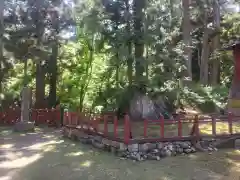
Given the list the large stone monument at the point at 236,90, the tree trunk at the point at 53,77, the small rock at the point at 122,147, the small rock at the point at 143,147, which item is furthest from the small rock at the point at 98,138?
the tree trunk at the point at 53,77

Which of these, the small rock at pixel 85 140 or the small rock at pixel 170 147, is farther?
the small rock at pixel 85 140

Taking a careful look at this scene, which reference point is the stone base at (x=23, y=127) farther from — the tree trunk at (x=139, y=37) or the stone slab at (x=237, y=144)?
the stone slab at (x=237, y=144)

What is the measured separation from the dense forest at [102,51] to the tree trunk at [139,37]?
0.05 m

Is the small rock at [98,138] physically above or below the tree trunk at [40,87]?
below

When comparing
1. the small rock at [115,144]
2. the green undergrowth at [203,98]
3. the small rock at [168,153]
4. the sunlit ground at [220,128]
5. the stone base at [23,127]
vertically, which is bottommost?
the small rock at [168,153]

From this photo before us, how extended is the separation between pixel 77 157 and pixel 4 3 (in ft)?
39.2

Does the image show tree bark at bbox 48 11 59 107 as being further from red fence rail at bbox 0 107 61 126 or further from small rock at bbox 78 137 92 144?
small rock at bbox 78 137 92 144

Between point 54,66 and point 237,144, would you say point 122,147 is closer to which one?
point 237,144

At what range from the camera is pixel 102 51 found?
1767 centimetres

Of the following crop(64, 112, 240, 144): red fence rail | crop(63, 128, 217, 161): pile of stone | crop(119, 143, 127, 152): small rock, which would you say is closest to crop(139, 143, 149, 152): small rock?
crop(63, 128, 217, 161): pile of stone

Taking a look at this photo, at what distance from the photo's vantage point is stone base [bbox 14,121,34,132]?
1533cm

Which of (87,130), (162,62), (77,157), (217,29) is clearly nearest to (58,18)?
(162,62)

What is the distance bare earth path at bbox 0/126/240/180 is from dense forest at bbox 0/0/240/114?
542 centimetres

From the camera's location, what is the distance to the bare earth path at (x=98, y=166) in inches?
313
